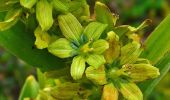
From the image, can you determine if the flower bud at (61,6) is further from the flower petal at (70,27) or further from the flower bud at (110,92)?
the flower bud at (110,92)

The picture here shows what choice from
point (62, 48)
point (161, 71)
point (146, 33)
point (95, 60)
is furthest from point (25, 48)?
point (146, 33)

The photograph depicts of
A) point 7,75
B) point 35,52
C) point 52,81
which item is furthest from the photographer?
point 7,75

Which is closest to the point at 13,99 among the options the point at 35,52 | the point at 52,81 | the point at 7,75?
the point at 7,75

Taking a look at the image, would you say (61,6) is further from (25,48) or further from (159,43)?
(159,43)

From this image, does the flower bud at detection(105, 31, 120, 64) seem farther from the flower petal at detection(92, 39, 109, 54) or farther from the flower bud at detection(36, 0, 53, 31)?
the flower bud at detection(36, 0, 53, 31)

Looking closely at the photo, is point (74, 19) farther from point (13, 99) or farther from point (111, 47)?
point (13, 99)

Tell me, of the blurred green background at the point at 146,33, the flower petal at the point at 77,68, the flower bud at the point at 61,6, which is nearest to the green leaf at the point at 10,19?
the flower bud at the point at 61,6

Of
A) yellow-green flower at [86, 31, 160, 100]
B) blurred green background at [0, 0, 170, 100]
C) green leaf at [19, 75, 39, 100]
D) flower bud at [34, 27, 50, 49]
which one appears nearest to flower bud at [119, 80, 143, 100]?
yellow-green flower at [86, 31, 160, 100]
